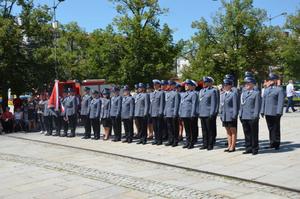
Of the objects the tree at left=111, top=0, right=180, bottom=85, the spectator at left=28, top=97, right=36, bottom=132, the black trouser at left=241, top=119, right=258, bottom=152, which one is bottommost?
the black trouser at left=241, top=119, right=258, bottom=152

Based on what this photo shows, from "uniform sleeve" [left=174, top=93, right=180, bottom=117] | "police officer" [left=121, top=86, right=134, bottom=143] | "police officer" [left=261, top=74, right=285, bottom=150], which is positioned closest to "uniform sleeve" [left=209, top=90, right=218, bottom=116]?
"police officer" [left=261, top=74, right=285, bottom=150]

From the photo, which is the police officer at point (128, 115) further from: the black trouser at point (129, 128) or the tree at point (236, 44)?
the tree at point (236, 44)

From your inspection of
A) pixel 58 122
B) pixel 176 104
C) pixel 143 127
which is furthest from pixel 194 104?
pixel 58 122

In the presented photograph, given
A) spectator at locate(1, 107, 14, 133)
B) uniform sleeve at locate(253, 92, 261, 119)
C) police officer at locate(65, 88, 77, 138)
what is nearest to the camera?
uniform sleeve at locate(253, 92, 261, 119)

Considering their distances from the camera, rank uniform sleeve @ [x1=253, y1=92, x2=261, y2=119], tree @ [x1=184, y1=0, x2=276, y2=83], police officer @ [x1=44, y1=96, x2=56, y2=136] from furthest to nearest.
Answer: tree @ [x1=184, y1=0, x2=276, y2=83] < police officer @ [x1=44, y1=96, x2=56, y2=136] < uniform sleeve @ [x1=253, y1=92, x2=261, y2=119]

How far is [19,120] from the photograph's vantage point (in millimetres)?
20953

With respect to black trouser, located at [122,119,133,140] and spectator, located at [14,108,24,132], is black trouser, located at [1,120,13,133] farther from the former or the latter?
black trouser, located at [122,119,133,140]

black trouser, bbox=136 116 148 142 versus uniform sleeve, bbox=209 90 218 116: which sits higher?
uniform sleeve, bbox=209 90 218 116

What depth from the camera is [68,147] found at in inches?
575

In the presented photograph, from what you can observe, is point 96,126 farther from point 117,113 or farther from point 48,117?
point 48,117

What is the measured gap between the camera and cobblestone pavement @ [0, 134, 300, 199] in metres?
8.05

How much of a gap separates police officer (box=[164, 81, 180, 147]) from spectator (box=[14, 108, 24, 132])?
932cm

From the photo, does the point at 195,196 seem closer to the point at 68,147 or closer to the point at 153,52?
the point at 68,147

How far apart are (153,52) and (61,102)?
899 centimetres
